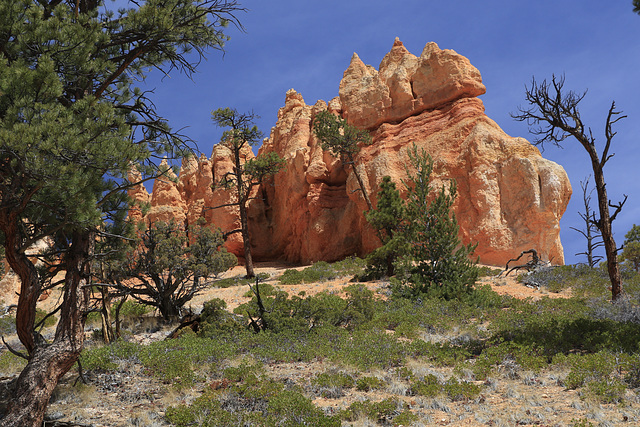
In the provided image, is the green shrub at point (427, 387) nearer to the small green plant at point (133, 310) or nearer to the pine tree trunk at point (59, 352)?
the pine tree trunk at point (59, 352)

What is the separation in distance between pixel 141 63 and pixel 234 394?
7188 millimetres

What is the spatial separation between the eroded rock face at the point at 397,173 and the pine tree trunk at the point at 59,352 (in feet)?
51.7

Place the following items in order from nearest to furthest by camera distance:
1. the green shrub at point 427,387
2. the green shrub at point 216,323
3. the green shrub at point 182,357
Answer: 1. the green shrub at point 427,387
2. the green shrub at point 182,357
3. the green shrub at point 216,323

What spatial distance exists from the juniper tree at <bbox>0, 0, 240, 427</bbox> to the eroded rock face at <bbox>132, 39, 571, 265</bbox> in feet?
51.0

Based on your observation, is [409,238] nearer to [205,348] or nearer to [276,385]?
[205,348]

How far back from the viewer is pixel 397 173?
28.2 meters

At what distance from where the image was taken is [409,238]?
55.8ft

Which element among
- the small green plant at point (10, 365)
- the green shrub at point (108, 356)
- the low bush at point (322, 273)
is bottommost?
the small green plant at point (10, 365)

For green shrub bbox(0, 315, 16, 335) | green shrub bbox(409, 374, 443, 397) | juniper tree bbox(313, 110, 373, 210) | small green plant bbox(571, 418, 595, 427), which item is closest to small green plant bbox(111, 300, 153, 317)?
green shrub bbox(0, 315, 16, 335)

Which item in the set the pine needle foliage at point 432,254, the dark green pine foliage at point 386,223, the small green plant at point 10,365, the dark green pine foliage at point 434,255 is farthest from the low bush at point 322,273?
the small green plant at point 10,365

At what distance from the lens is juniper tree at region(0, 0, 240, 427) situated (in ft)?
21.0

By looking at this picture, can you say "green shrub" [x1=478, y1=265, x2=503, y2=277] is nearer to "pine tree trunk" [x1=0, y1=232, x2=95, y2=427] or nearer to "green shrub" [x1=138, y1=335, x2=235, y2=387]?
"green shrub" [x1=138, y1=335, x2=235, y2=387]

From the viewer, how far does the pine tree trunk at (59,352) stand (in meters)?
6.64

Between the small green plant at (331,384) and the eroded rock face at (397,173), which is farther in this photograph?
the eroded rock face at (397,173)
